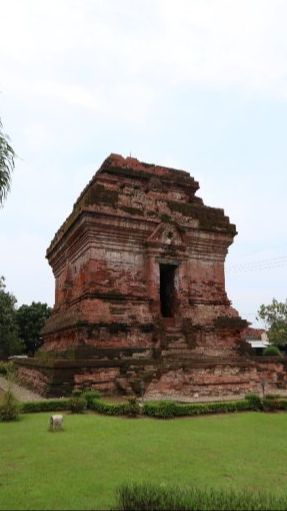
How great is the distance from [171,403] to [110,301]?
591cm

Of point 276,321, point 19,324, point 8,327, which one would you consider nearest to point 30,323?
point 19,324

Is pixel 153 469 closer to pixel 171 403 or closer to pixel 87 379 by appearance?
pixel 171 403

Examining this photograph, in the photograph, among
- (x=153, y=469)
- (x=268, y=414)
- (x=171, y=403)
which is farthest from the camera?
(x=268, y=414)

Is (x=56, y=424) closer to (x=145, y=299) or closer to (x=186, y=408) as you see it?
(x=186, y=408)

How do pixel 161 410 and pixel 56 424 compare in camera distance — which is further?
pixel 161 410

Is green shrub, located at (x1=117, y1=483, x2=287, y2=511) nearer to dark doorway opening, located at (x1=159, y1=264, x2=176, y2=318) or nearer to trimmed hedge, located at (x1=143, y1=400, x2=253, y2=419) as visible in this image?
trimmed hedge, located at (x1=143, y1=400, x2=253, y2=419)

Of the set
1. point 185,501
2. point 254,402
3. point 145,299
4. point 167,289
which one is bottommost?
point 185,501

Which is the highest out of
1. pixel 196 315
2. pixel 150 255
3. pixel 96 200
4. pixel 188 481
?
pixel 96 200

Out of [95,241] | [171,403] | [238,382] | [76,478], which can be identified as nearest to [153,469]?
[76,478]

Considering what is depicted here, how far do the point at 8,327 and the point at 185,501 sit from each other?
3800 cm

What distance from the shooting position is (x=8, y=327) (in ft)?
131

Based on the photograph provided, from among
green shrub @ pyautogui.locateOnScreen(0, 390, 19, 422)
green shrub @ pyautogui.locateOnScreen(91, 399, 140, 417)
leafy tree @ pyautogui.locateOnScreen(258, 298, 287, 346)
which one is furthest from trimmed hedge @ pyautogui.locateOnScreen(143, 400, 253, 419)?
leafy tree @ pyautogui.locateOnScreen(258, 298, 287, 346)

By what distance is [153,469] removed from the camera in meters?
6.13

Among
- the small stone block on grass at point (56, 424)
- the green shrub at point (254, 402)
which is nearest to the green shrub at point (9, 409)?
the small stone block on grass at point (56, 424)
